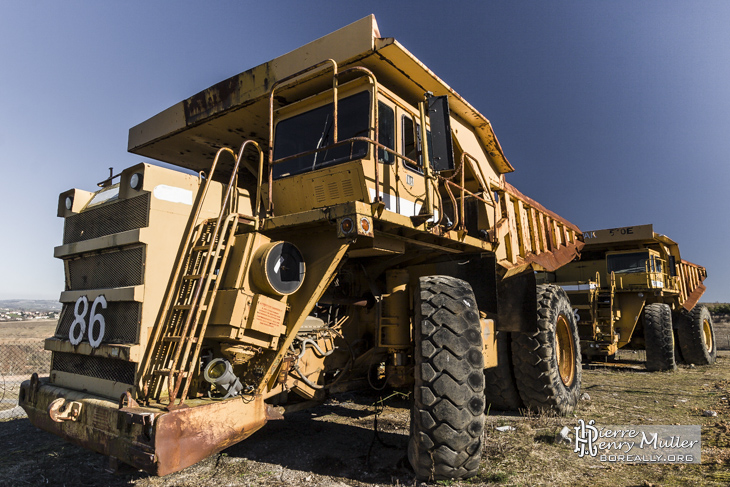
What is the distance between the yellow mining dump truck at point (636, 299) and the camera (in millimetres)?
10922

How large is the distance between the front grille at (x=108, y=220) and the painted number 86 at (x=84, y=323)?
0.58m

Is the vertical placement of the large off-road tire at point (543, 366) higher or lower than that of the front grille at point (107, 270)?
lower

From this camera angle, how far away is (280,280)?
3717mm

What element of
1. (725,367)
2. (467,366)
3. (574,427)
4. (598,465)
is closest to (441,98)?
(467,366)

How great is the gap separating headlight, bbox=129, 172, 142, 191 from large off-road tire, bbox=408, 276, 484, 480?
2477 millimetres

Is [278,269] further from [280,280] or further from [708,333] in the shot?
[708,333]

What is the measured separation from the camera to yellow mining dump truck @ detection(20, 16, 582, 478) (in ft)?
11.4

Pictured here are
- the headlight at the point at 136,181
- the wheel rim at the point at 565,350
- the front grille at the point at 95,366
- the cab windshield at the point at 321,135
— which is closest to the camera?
the front grille at the point at 95,366

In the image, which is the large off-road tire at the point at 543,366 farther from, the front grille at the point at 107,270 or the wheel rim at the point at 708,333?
the wheel rim at the point at 708,333

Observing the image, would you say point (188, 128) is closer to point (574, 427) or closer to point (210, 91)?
point (210, 91)

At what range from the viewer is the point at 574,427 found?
5203 millimetres

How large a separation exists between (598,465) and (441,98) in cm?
345

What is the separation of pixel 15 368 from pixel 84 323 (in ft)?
31.2

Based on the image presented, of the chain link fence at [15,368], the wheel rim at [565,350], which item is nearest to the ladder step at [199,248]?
the chain link fence at [15,368]
